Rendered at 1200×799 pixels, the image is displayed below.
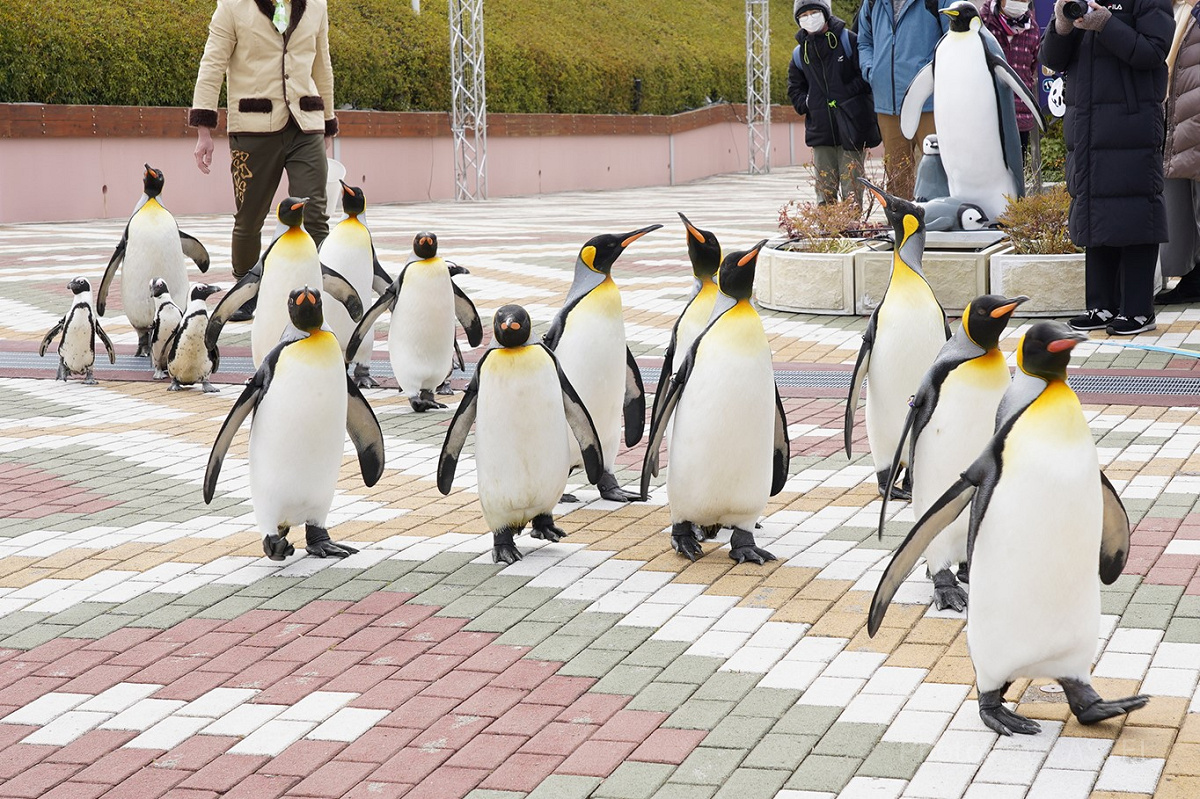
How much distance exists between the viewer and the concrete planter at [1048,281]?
352 inches

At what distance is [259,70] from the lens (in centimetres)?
902

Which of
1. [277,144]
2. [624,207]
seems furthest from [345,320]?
[624,207]

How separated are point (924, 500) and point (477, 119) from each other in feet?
70.6

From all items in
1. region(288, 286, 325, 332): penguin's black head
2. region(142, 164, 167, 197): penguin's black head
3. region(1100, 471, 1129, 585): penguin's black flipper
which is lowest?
region(1100, 471, 1129, 585): penguin's black flipper

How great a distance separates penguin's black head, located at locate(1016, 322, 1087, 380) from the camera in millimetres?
3139

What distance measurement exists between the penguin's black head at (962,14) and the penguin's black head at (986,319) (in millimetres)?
6117

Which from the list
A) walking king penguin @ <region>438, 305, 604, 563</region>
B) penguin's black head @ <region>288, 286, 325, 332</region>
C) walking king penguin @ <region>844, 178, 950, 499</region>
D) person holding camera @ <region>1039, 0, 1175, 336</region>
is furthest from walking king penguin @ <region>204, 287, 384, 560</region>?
person holding camera @ <region>1039, 0, 1175, 336</region>

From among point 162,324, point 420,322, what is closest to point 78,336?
point 162,324

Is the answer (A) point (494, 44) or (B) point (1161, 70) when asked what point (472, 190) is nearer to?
(A) point (494, 44)

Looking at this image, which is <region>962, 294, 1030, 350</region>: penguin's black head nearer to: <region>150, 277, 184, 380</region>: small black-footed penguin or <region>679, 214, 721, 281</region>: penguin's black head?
<region>679, 214, 721, 281</region>: penguin's black head

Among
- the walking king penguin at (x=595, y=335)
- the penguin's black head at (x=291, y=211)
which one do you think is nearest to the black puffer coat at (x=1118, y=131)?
the walking king penguin at (x=595, y=335)

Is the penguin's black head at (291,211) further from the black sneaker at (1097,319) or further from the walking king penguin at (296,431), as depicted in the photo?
the black sneaker at (1097,319)

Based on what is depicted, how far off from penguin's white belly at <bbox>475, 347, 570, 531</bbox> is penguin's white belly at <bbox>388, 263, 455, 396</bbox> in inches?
97.8

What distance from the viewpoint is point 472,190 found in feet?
85.8
